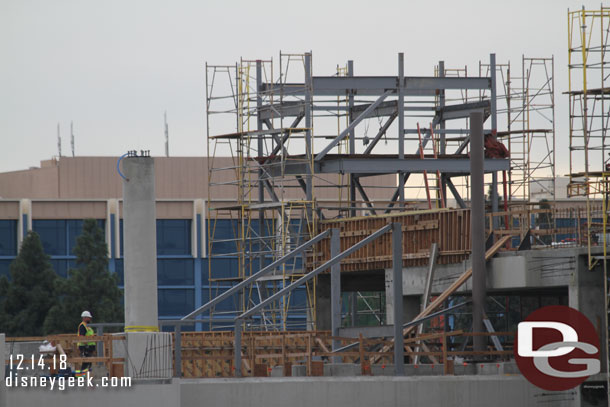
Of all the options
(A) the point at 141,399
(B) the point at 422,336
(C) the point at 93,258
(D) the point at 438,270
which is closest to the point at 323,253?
(D) the point at 438,270

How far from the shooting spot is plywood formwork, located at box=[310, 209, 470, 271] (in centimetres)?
4425

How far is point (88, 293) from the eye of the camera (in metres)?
70.9

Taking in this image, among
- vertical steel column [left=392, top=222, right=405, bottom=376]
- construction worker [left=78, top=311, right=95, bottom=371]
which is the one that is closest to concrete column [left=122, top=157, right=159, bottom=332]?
construction worker [left=78, top=311, right=95, bottom=371]

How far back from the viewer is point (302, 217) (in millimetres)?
51969

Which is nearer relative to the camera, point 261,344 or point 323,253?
point 261,344

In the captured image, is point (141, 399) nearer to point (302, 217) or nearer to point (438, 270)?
point (438, 270)

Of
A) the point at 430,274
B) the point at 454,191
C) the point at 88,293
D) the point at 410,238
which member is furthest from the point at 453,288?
the point at 88,293

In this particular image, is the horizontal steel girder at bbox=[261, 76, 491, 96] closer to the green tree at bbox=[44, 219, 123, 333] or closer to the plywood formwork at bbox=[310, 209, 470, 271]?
the plywood formwork at bbox=[310, 209, 470, 271]

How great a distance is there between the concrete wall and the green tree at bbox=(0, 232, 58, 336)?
36156mm

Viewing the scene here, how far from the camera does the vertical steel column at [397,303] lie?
38.6 m

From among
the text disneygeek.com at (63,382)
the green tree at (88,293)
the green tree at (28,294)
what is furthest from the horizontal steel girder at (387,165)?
the green tree at (28,294)

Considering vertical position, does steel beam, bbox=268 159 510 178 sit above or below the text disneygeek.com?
above

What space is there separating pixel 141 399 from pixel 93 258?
1590 inches

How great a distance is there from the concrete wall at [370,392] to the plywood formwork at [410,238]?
669 centimetres
